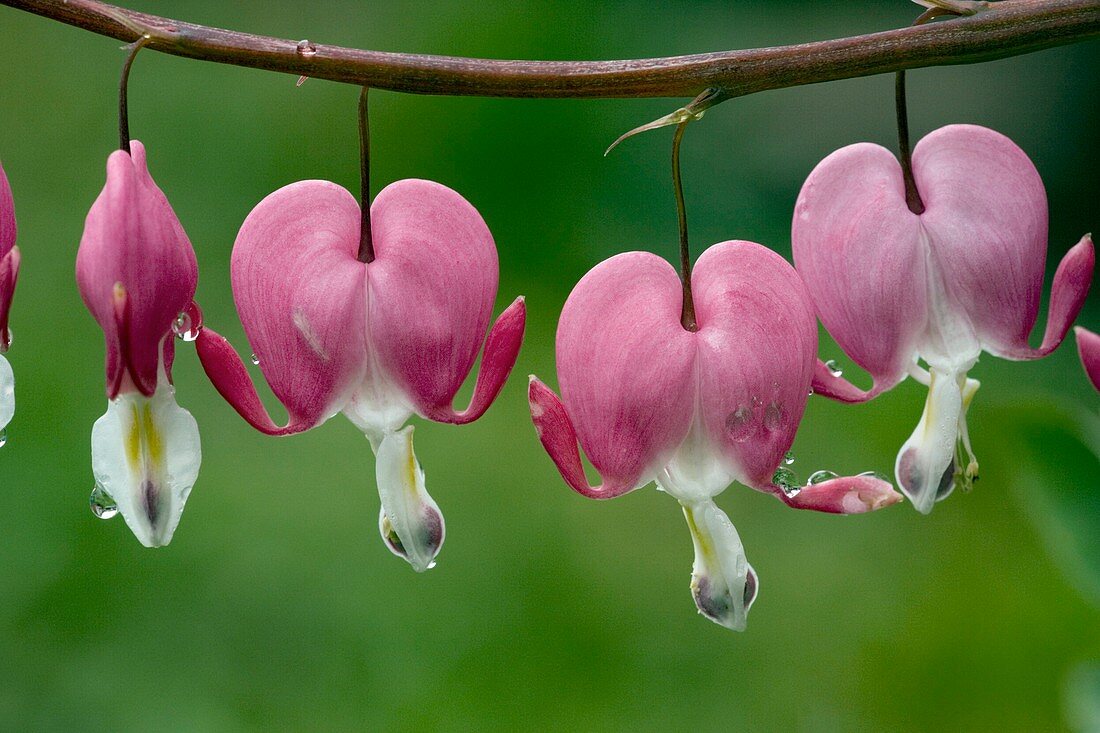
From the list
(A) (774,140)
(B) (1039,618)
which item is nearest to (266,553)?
(B) (1039,618)

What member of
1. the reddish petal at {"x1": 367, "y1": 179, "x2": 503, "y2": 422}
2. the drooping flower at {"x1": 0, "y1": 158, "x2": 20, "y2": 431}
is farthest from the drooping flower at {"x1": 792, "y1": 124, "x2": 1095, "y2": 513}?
the drooping flower at {"x1": 0, "y1": 158, "x2": 20, "y2": 431}

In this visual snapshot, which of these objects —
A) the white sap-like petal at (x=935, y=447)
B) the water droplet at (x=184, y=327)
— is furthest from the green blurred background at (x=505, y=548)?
the water droplet at (x=184, y=327)

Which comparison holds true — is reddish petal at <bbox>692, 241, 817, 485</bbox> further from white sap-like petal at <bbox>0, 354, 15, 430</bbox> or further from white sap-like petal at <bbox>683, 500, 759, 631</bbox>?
white sap-like petal at <bbox>0, 354, 15, 430</bbox>

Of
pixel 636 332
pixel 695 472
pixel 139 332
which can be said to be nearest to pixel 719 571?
pixel 695 472

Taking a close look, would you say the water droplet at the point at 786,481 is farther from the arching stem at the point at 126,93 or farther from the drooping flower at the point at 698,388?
the arching stem at the point at 126,93

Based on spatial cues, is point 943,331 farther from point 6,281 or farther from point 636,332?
point 6,281
